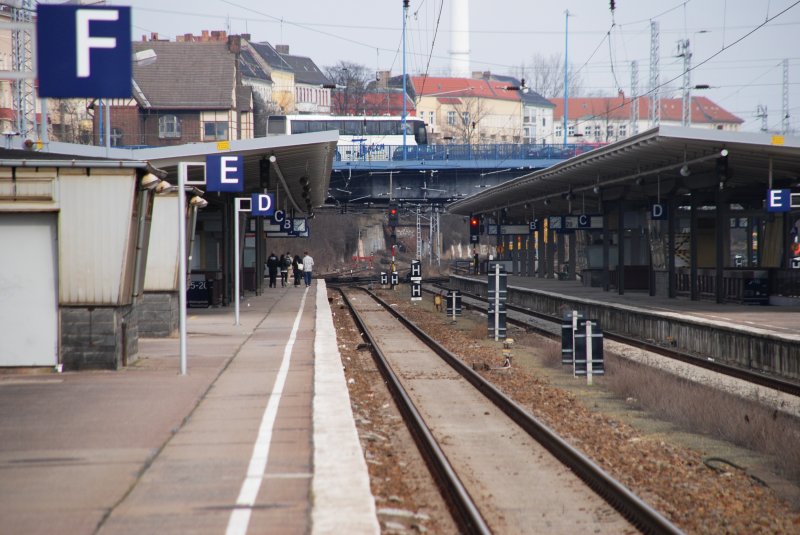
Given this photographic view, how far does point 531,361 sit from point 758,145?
7697 mm

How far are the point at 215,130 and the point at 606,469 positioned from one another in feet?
258

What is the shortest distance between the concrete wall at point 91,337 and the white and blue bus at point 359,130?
43.7m

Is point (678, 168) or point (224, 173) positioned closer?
point (224, 173)

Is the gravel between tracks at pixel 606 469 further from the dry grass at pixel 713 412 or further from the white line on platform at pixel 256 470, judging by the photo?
the white line on platform at pixel 256 470

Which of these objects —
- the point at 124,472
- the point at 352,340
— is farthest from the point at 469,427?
the point at 352,340

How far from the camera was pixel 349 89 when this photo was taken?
135125 millimetres

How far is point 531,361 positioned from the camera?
71.4 ft

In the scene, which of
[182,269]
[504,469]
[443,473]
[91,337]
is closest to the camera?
[443,473]

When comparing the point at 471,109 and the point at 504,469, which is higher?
the point at 471,109

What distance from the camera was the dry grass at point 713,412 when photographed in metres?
11.5

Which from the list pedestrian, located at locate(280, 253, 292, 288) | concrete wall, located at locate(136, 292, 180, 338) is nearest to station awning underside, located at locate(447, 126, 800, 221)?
concrete wall, located at locate(136, 292, 180, 338)

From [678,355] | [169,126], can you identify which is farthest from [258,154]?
[169,126]

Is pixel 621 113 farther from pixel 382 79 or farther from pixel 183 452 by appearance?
pixel 183 452

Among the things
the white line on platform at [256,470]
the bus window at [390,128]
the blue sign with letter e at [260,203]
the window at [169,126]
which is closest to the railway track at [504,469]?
the white line on platform at [256,470]
